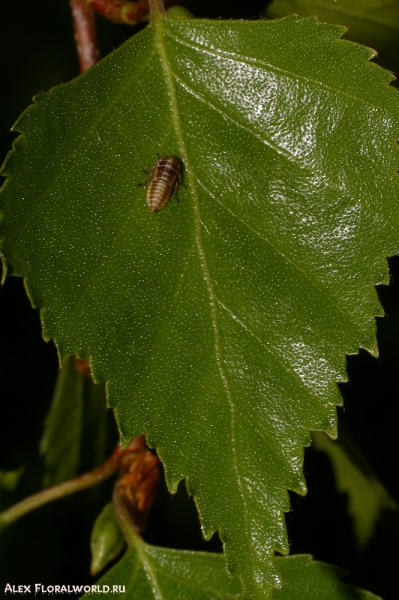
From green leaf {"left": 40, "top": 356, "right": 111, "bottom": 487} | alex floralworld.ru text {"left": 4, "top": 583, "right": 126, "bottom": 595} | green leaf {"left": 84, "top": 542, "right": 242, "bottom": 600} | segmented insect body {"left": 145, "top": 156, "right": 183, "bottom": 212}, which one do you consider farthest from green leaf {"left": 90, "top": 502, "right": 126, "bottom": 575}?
segmented insect body {"left": 145, "top": 156, "right": 183, "bottom": 212}

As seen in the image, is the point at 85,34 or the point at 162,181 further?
the point at 85,34

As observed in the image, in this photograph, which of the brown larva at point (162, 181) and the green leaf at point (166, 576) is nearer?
the brown larva at point (162, 181)

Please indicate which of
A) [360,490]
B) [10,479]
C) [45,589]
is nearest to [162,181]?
[10,479]

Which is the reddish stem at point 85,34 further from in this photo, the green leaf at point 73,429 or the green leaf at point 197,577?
the green leaf at point 197,577

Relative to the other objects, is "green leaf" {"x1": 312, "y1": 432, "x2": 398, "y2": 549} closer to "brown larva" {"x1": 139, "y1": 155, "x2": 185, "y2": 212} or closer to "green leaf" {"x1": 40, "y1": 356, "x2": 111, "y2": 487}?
"green leaf" {"x1": 40, "y1": 356, "x2": 111, "y2": 487}

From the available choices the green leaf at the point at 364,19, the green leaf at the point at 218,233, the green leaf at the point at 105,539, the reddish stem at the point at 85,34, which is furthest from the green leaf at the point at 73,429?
the green leaf at the point at 364,19

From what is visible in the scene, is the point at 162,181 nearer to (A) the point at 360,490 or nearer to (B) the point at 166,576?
(B) the point at 166,576

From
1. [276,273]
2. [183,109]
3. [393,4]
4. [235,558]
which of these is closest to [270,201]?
[276,273]
